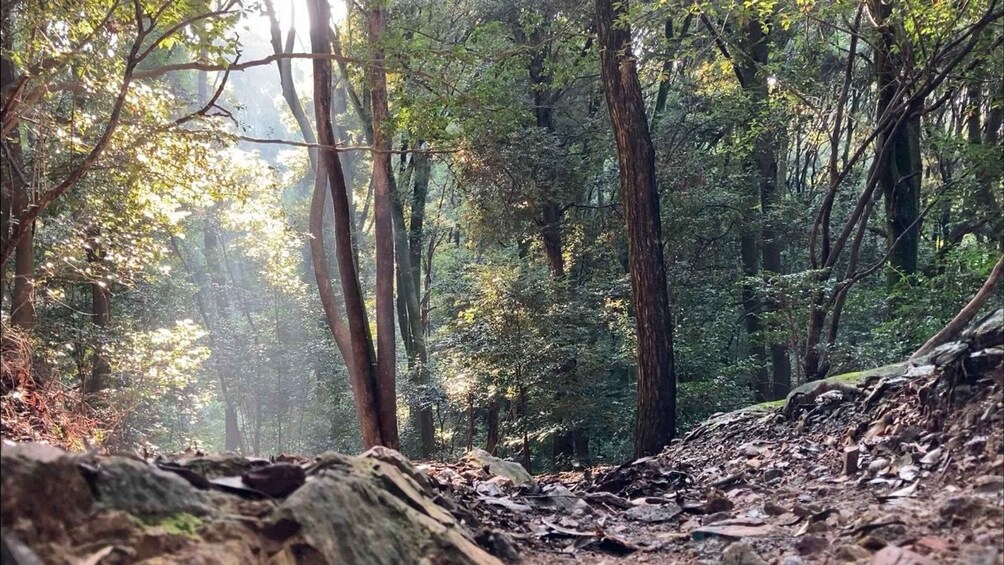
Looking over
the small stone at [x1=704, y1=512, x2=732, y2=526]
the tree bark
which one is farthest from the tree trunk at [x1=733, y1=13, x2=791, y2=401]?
the small stone at [x1=704, y1=512, x2=732, y2=526]

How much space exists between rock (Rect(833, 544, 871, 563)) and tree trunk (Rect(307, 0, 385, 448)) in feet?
18.8

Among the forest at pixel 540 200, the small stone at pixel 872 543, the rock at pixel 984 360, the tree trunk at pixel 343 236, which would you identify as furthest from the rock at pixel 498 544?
the tree trunk at pixel 343 236

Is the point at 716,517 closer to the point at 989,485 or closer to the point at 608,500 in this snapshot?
the point at 608,500

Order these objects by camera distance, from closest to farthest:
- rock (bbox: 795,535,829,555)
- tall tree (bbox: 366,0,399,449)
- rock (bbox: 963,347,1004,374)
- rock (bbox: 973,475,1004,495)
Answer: rock (bbox: 973,475,1004,495) → rock (bbox: 795,535,829,555) → rock (bbox: 963,347,1004,374) → tall tree (bbox: 366,0,399,449)

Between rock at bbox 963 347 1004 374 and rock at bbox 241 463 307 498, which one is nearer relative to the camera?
rock at bbox 241 463 307 498

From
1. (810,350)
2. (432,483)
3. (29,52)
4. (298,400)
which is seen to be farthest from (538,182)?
(298,400)

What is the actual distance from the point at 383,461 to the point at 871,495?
2754mm

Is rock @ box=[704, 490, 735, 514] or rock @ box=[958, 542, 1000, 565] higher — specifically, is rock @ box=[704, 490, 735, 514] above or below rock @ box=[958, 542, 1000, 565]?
below

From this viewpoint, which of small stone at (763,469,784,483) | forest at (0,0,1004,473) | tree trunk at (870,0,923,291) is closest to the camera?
small stone at (763,469,784,483)

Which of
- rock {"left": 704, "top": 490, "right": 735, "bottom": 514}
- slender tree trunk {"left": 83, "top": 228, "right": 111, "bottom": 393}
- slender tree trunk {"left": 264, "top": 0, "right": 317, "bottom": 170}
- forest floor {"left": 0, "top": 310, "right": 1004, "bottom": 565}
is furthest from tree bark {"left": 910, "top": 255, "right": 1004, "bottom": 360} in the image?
slender tree trunk {"left": 83, "top": 228, "right": 111, "bottom": 393}

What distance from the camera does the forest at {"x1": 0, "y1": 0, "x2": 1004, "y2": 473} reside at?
22.2ft

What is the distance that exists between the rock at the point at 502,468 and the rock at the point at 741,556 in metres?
2.54

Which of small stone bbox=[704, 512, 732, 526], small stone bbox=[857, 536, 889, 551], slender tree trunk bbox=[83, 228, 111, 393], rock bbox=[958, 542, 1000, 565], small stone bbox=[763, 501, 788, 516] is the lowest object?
small stone bbox=[704, 512, 732, 526]

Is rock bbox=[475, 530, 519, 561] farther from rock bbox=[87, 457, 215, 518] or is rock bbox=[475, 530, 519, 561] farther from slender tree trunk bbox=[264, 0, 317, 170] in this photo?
slender tree trunk bbox=[264, 0, 317, 170]
